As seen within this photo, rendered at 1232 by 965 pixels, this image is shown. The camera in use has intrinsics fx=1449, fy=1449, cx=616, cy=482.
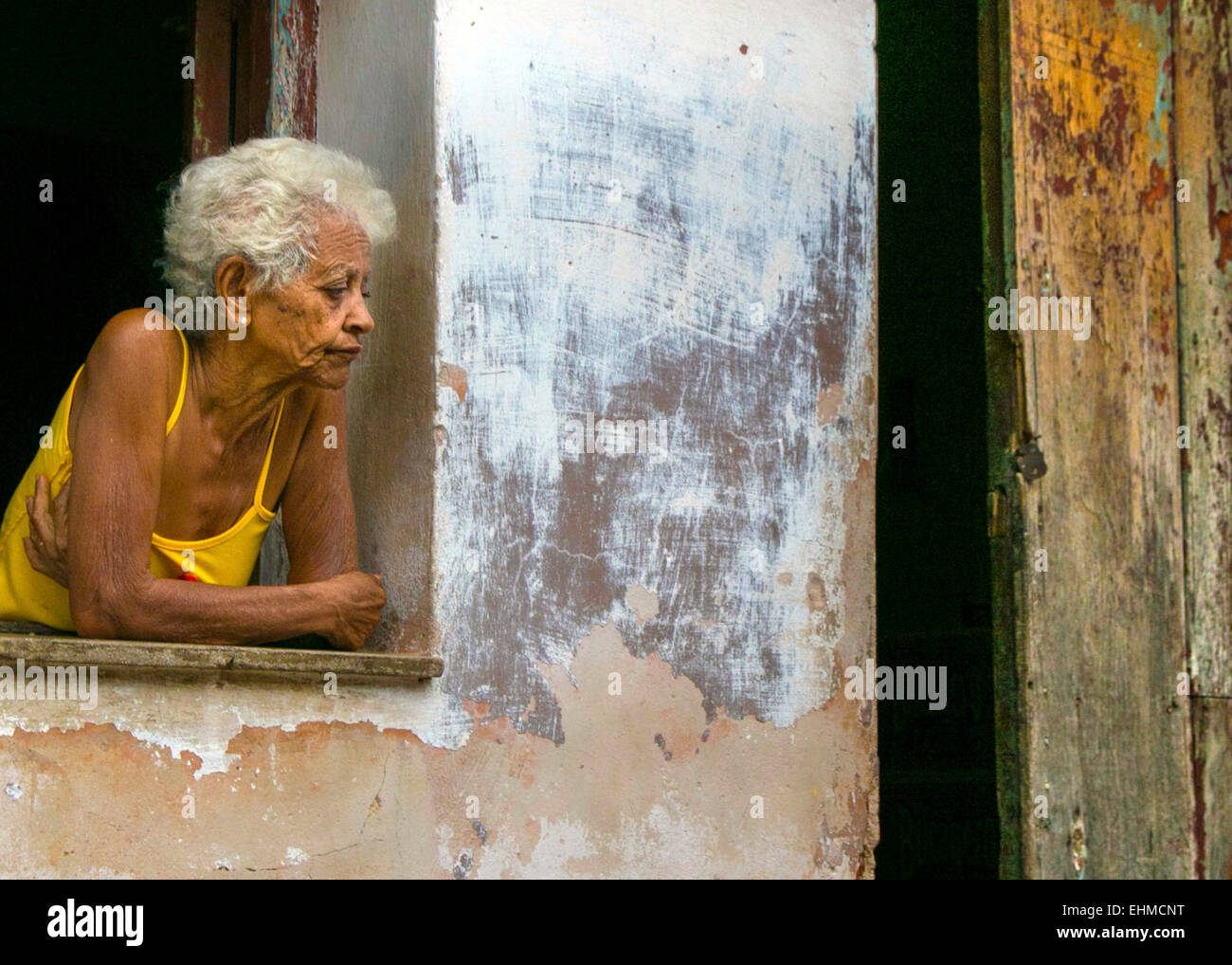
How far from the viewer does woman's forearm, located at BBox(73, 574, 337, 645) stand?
2570 millimetres

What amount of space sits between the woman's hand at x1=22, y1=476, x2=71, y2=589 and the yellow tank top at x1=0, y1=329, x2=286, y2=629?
27mm

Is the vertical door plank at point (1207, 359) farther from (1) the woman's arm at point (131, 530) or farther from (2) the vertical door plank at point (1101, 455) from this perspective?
(1) the woman's arm at point (131, 530)

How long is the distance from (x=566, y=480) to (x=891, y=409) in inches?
124

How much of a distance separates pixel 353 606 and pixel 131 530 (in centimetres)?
45

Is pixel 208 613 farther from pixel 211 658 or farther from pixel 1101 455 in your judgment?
pixel 1101 455

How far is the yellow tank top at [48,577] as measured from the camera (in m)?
2.76

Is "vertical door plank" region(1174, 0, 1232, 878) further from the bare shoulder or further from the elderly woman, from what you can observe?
the bare shoulder

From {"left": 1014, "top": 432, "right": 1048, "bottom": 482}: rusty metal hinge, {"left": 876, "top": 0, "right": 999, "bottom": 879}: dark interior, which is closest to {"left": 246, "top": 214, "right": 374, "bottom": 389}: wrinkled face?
{"left": 1014, "top": 432, "right": 1048, "bottom": 482}: rusty metal hinge

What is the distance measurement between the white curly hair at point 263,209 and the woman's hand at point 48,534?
1.52 ft

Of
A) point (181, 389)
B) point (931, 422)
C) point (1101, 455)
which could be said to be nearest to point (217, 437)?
point (181, 389)

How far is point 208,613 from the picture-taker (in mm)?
2625

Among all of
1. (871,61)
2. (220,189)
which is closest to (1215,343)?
(871,61)

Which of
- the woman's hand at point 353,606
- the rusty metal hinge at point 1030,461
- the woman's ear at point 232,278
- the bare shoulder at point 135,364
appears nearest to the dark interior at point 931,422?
the rusty metal hinge at point 1030,461
